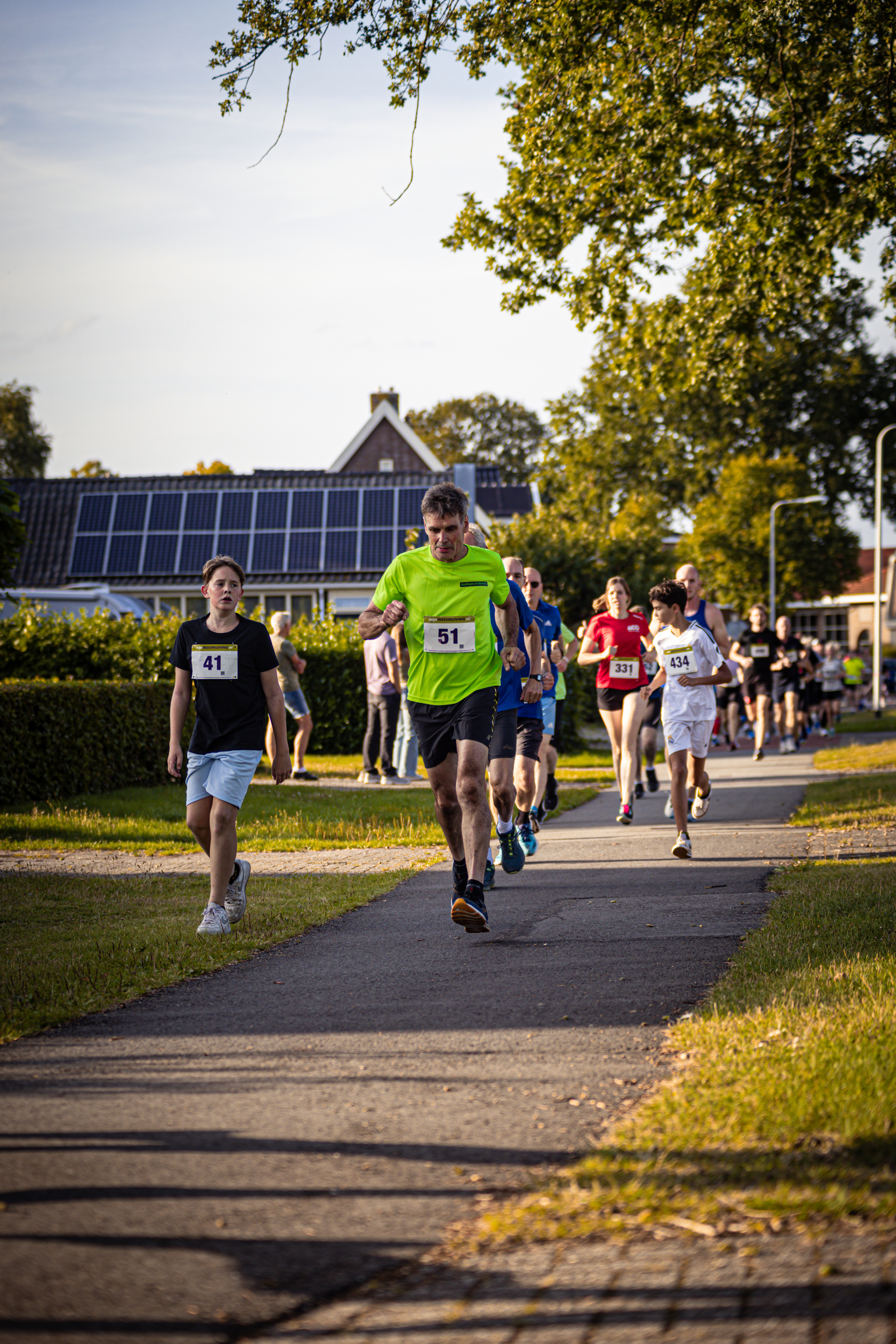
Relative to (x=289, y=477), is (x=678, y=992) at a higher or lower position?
lower

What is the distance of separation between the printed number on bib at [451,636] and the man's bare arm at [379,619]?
6.5 inches

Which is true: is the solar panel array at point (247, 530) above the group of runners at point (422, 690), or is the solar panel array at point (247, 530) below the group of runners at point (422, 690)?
above

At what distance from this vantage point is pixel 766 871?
9.22 metres

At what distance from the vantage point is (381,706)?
57.3 ft

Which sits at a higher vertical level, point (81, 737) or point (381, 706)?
point (381, 706)

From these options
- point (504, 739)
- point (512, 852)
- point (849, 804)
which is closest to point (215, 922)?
point (504, 739)

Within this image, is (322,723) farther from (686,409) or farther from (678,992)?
(686,409)

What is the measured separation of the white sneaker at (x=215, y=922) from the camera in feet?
23.4

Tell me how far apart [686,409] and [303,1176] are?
175 ft

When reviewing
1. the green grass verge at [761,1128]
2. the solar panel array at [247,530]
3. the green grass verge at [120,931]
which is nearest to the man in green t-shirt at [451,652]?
the green grass verge at [120,931]

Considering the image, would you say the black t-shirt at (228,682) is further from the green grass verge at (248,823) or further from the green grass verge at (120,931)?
the green grass verge at (248,823)

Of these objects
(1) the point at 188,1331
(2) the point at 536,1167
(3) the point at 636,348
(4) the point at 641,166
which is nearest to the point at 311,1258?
(1) the point at 188,1331

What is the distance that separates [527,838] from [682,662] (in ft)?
6.13

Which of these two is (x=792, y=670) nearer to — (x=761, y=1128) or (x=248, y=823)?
(x=248, y=823)
